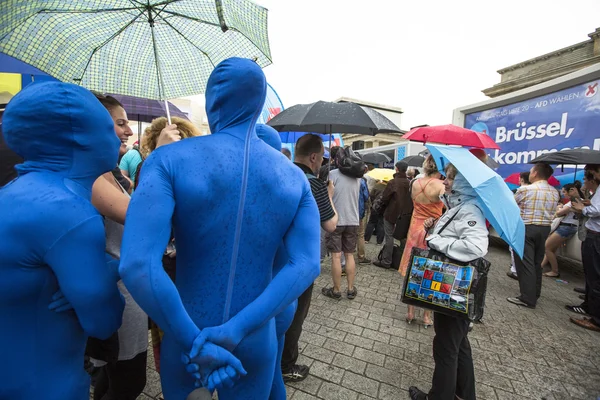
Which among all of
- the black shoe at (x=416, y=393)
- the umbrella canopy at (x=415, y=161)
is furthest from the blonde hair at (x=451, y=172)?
the umbrella canopy at (x=415, y=161)

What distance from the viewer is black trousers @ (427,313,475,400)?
6.95 feet

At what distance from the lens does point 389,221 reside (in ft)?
19.1

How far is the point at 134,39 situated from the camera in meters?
1.81

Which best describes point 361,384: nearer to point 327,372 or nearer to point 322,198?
point 327,372

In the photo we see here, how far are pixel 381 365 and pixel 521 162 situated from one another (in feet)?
21.4

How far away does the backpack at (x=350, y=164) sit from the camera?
14.6 ft

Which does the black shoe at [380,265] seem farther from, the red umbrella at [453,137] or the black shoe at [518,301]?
the red umbrella at [453,137]

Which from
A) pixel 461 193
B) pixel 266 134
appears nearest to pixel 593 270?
pixel 461 193

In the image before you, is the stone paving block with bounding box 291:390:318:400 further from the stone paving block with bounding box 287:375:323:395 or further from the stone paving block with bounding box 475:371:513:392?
the stone paving block with bounding box 475:371:513:392

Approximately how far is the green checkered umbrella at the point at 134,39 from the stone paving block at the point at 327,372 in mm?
2538

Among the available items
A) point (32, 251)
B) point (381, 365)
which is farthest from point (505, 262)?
point (32, 251)

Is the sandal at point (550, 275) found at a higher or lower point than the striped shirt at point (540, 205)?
lower

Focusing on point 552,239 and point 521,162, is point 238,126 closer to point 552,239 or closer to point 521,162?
point 552,239

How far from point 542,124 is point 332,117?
591 centimetres
